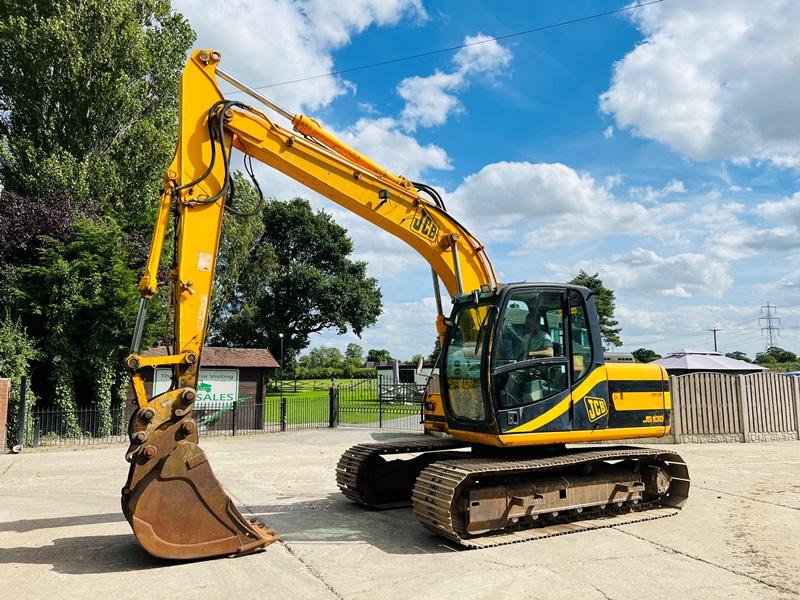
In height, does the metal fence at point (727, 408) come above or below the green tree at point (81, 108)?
below

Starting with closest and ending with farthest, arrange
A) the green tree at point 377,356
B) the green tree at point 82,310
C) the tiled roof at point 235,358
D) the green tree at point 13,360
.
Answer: the green tree at point 13,360, the green tree at point 82,310, the tiled roof at point 235,358, the green tree at point 377,356

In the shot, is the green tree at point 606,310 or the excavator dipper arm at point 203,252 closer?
the excavator dipper arm at point 203,252

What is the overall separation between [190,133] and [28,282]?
1408cm

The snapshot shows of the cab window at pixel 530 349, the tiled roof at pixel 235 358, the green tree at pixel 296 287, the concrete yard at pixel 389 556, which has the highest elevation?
the green tree at pixel 296 287

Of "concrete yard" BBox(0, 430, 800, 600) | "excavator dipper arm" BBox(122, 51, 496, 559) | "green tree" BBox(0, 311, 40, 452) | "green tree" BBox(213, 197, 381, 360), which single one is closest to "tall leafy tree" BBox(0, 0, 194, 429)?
"green tree" BBox(0, 311, 40, 452)

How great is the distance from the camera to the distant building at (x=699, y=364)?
73.1 ft

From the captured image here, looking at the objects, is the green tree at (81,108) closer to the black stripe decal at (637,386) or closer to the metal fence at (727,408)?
the black stripe decal at (637,386)

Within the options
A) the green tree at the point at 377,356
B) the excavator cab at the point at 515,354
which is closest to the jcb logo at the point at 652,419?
the excavator cab at the point at 515,354

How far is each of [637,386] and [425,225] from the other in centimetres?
350

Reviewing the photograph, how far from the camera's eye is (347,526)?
7.21 m

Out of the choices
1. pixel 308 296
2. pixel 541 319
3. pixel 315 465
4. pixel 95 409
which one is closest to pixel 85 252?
pixel 95 409

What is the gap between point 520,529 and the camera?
690 cm

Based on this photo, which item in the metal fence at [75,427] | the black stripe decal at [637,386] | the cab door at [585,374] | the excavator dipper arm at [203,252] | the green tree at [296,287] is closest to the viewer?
the excavator dipper arm at [203,252]

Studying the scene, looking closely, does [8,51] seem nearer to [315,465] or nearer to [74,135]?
[74,135]
